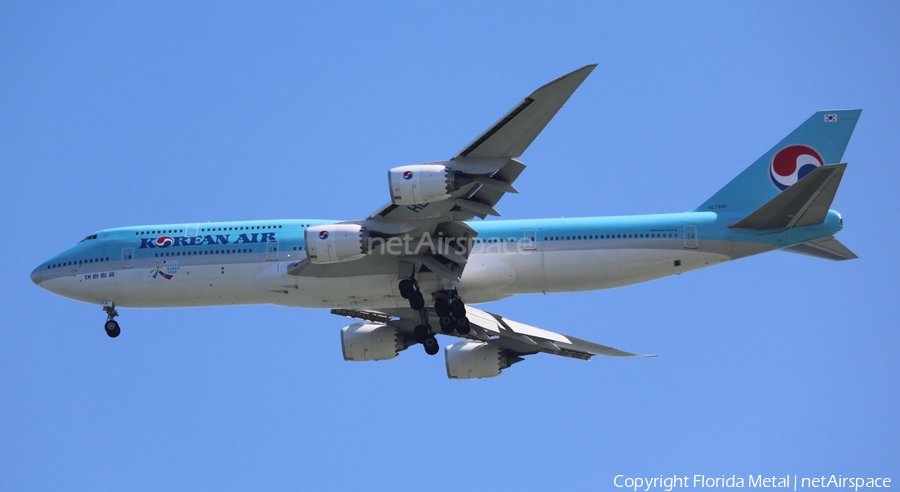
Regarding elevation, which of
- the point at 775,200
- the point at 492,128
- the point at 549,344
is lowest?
the point at 549,344

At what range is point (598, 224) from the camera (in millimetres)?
31844

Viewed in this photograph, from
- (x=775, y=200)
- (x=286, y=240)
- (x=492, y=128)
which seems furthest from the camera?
(x=286, y=240)

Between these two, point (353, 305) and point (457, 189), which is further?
point (353, 305)

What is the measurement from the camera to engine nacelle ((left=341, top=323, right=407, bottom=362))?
35719mm

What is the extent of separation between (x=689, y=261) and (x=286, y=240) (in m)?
11.3

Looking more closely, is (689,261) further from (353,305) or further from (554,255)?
(353,305)

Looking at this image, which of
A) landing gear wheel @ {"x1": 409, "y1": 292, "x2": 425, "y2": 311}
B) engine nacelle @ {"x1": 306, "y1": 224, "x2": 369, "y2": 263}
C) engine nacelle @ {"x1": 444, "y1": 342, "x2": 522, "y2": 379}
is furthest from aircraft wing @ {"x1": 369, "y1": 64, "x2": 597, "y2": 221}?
engine nacelle @ {"x1": 444, "y1": 342, "x2": 522, "y2": 379}

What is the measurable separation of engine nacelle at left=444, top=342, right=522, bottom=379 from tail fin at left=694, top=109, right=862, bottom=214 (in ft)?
30.0

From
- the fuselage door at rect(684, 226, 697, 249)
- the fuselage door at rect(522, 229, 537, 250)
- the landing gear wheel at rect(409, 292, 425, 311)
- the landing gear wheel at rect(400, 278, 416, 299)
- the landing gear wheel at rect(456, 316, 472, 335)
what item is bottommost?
the landing gear wheel at rect(456, 316, 472, 335)

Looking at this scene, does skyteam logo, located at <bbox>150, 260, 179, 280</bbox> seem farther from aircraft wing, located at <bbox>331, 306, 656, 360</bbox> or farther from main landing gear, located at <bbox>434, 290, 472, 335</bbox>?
main landing gear, located at <bbox>434, 290, 472, 335</bbox>

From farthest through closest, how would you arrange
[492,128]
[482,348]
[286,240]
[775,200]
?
1. [482,348]
2. [286,240]
3. [775,200]
4. [492,128]

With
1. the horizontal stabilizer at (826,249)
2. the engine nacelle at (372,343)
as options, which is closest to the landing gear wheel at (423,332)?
the engine nacelle at (372,343)

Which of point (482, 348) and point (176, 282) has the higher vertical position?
point (176, 282)

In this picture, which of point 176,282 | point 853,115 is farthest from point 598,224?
point 176,282
